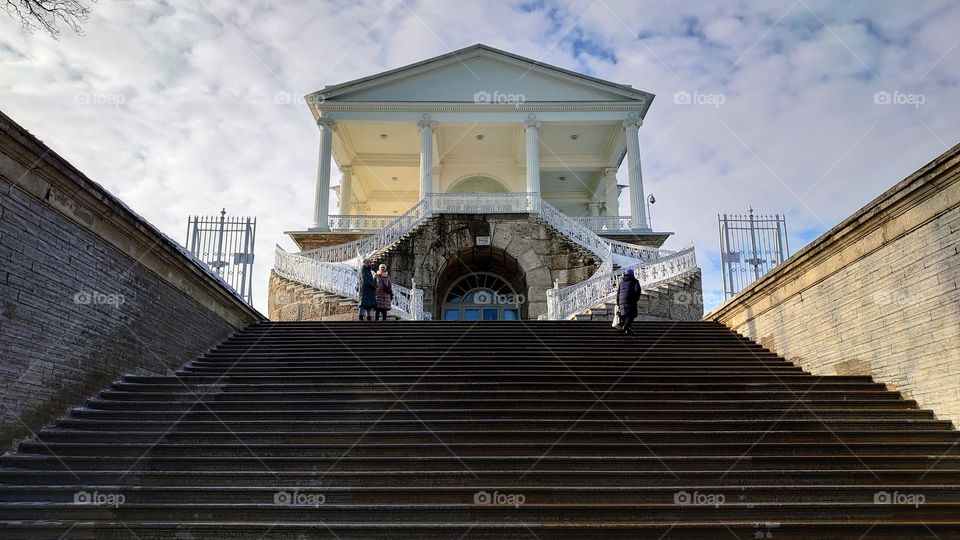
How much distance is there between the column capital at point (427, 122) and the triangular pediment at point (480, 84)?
801mm

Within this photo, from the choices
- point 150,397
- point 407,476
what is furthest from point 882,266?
point 150,397

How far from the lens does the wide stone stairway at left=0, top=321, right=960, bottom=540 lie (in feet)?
16.4

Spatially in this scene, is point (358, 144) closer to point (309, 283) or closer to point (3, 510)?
point (309, 283)

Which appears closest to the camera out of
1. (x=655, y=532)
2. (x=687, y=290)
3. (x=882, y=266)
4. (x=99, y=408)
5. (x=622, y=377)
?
(x=655, y=532)

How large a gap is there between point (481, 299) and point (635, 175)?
30.7ft

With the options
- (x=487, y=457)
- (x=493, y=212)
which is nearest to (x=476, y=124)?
(x=493, y=212)

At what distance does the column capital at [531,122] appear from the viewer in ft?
87.0

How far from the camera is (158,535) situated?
4.83m

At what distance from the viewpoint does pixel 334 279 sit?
17516 mm

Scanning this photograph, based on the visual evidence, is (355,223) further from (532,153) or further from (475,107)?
(532,153)

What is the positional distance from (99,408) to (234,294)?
4.73m

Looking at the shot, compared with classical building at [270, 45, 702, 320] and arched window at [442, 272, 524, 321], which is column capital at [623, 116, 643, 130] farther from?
arched window at [442, 272, 524, 321]

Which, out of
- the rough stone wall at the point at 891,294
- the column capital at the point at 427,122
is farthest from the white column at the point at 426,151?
the rough stone wall at the point at 891,294

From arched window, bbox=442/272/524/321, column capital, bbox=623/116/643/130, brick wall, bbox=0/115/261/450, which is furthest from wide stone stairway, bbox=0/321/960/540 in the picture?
column capital, bbox=623/116/643/130
